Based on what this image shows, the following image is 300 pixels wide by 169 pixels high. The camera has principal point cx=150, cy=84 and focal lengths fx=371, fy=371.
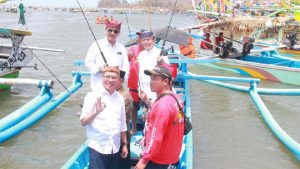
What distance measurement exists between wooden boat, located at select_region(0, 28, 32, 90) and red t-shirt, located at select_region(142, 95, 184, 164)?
26.1 feet

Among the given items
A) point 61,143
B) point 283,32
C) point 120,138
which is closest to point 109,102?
point 120,138

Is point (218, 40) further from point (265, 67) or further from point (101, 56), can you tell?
point (101, 56)

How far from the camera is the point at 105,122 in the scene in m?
3.30

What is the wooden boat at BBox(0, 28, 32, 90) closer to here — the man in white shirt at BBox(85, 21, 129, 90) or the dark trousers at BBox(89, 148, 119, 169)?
the man in white shirt at BBox(85, 21, 129, 90)

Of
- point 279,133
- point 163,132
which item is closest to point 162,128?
point 163,132

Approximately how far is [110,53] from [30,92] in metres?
Answer: 7.07

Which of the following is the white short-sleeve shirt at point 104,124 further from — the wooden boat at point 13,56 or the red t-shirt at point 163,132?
the wooden boat at point 13,56

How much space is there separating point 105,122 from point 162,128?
0.57 m

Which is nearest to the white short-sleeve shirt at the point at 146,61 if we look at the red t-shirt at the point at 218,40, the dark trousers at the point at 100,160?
the dark trousers at the point at 100,160

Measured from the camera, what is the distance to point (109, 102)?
334 cm

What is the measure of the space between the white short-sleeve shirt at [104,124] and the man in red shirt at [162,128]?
309 mm

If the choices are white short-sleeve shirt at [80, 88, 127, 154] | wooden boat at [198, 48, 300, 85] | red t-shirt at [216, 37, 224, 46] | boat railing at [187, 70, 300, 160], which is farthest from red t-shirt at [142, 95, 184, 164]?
red t-shirt at [216, 37, 224, 46]

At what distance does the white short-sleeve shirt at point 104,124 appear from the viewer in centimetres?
327

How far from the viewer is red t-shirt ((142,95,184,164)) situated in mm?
3025
